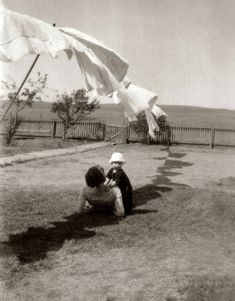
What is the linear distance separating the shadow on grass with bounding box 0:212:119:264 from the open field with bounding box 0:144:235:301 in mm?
11

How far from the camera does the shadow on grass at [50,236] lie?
17.0ft

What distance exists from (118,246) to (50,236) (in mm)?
875

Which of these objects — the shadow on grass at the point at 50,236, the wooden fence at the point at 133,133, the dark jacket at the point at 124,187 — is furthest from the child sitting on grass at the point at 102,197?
the wooden fence at the point at 133,133

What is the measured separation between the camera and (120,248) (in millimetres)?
5645

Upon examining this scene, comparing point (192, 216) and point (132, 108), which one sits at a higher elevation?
point (132, 108)

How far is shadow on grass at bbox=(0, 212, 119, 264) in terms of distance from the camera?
5191 mm

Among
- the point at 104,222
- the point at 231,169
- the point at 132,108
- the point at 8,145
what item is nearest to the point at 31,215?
the point at 104,222

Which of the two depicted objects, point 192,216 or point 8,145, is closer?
point 192,216

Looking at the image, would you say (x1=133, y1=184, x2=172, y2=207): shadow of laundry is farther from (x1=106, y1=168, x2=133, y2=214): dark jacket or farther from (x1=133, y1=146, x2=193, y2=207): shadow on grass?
(x1=106, y1=168, x2=133, y2=214): dark jacket

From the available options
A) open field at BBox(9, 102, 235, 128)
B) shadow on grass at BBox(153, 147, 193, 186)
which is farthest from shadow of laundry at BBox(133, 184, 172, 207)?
open field at BBox(9, 102, 235, 128)

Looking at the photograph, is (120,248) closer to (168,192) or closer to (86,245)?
(86,245)

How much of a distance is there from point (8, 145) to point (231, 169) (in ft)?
31.4

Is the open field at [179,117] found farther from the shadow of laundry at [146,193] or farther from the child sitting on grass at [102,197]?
the child sitting on grass at [102,197]

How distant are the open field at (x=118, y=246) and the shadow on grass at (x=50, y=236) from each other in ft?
0.04
